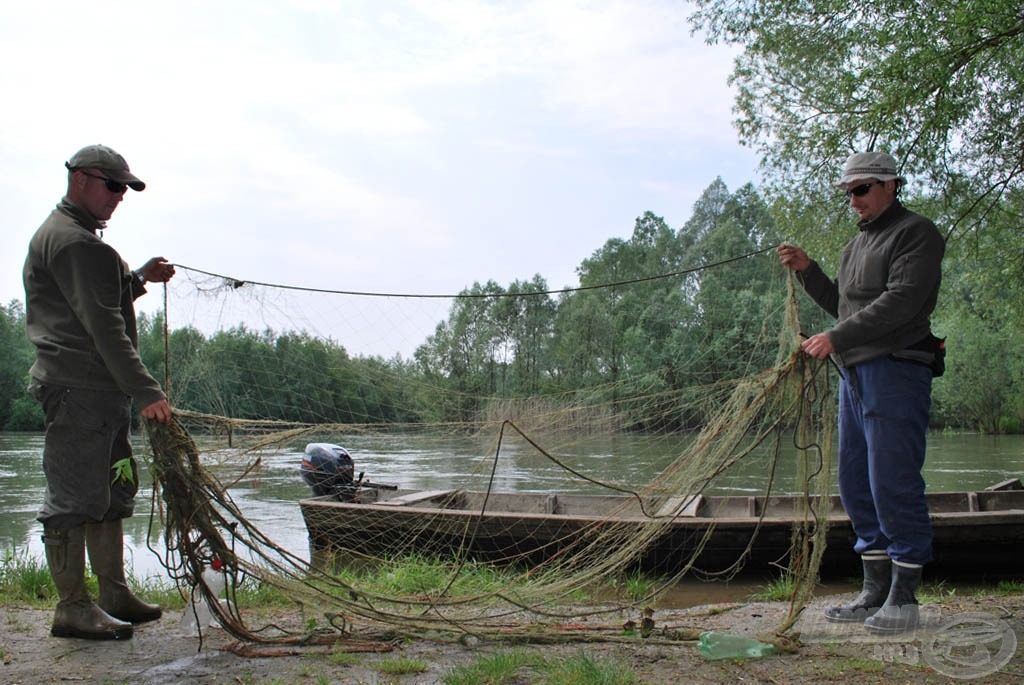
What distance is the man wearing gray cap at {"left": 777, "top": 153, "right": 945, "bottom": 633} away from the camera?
3426 millimetres

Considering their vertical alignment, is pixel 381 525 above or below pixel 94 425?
below

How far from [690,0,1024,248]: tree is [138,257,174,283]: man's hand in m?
6.99

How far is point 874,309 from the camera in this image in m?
3.43

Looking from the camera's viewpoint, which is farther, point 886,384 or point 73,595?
point 73,595

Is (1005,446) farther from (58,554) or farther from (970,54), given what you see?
(58,554)

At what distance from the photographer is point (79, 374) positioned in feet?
11.7

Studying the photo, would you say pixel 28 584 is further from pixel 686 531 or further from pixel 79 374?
pixel 686 531

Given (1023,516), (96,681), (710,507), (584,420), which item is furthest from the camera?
(710,507)

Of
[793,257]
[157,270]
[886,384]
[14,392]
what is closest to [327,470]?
[157,270]

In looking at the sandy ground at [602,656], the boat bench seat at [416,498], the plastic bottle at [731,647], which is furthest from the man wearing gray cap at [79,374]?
the boat bench seat at [416,498]

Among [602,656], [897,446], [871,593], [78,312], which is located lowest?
[602,656]

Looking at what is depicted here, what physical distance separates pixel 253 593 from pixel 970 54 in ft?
25.8

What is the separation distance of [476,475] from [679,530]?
305cm

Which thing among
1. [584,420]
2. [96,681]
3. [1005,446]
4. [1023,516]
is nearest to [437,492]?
[584,420]
